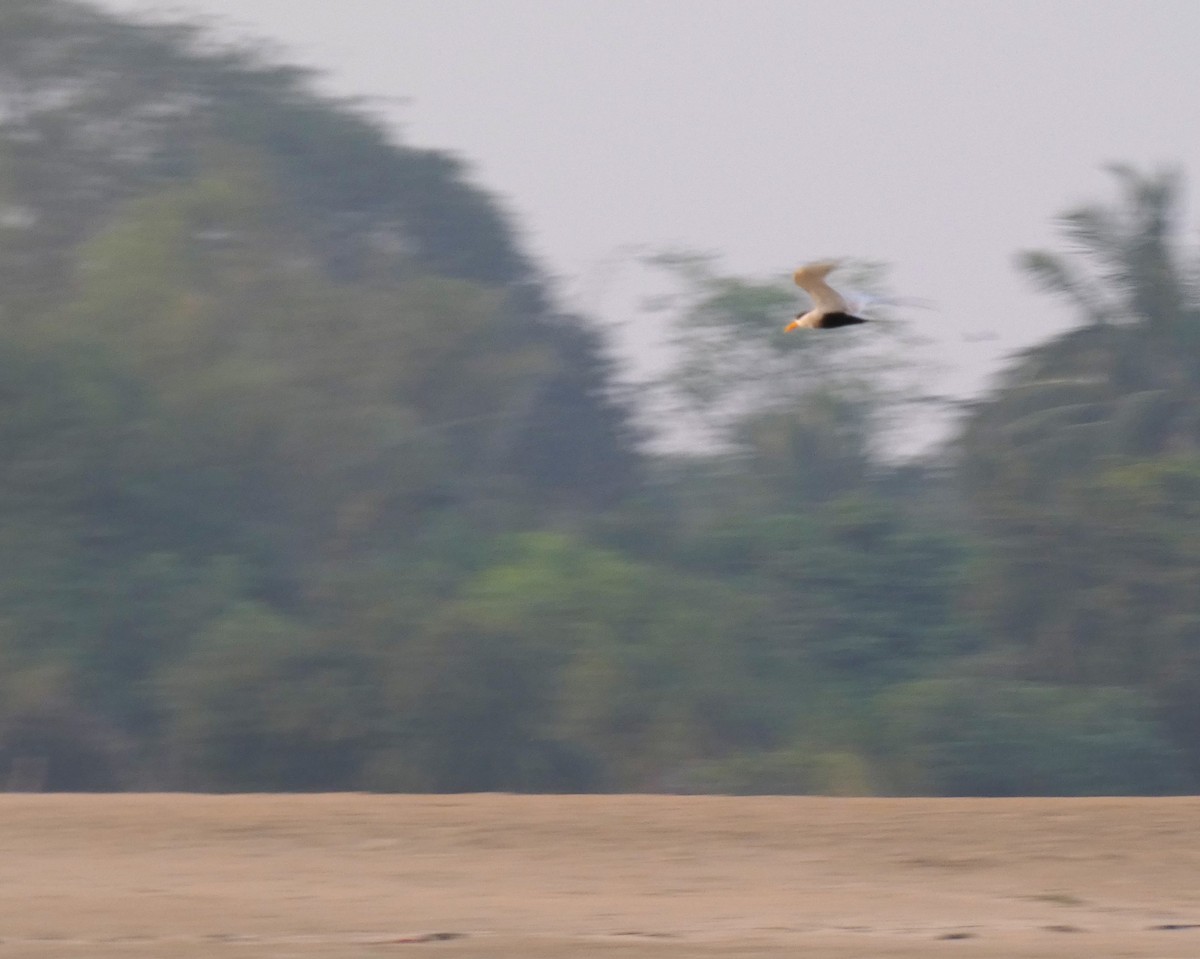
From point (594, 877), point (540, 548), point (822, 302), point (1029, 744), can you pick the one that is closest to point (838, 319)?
point (822, 302)

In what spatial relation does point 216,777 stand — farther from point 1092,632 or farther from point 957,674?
point 1092,632

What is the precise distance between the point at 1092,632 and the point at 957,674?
1448 mm

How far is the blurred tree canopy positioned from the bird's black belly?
32.5 ft

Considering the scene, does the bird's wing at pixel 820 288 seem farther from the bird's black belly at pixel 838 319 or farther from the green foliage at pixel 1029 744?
the green foliage at pixel 1029 744

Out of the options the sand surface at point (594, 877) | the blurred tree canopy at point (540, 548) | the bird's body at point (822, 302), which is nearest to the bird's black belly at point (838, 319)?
the bird's body at point (822, 302)

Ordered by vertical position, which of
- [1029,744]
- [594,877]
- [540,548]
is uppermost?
[540,548]

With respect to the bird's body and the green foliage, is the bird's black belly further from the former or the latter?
the green foliage

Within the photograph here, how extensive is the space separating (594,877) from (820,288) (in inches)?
113

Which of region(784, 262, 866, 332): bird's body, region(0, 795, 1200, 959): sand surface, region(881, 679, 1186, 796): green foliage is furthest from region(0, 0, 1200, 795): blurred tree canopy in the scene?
region(784, 262, 866, 332): bird's body

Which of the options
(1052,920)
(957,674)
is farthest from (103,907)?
(957,674)

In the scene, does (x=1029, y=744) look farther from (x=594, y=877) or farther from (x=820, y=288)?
(x=820, y=288)

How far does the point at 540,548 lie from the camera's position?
20.0 meters

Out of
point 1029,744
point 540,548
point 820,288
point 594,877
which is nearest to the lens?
point 820,288

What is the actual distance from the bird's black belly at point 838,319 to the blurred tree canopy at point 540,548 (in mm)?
9899
